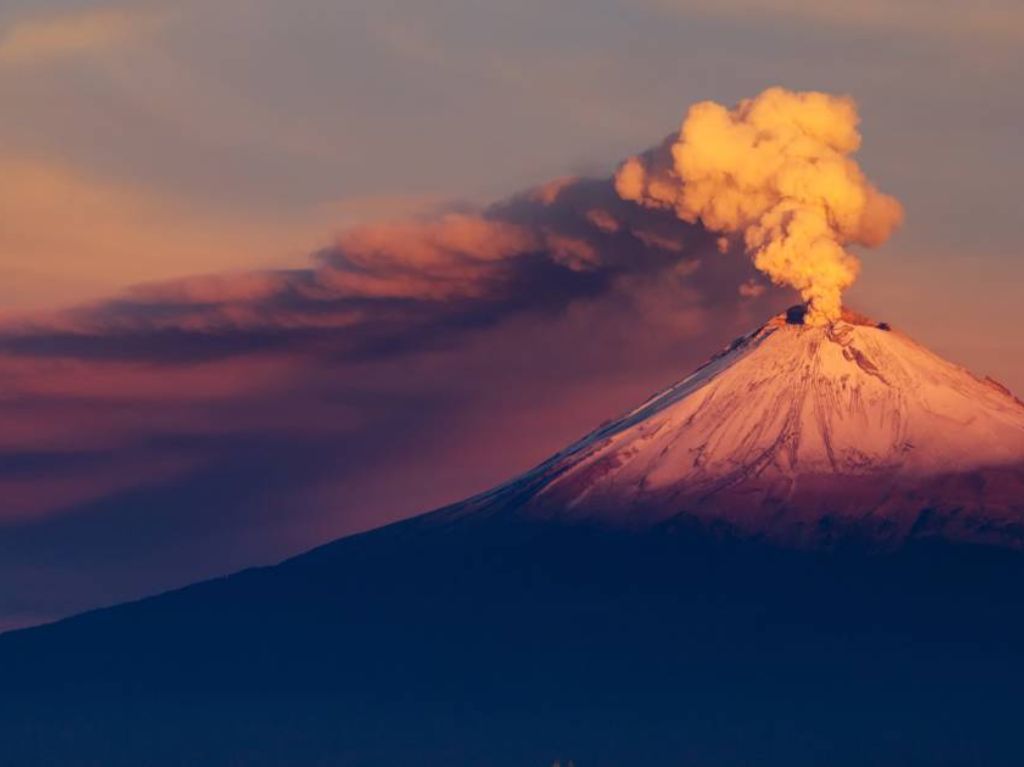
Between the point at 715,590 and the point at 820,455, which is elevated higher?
the point at 820,455

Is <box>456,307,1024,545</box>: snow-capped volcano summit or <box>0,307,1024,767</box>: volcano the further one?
<box>456,307,1024,545</box>: snow-capped volcano summit

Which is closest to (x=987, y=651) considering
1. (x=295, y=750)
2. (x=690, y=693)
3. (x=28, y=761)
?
(x=690, y=693)

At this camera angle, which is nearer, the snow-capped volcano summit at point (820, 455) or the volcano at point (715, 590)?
the volcano at point (715, 590)

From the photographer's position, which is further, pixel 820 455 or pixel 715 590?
pixel 820 455
